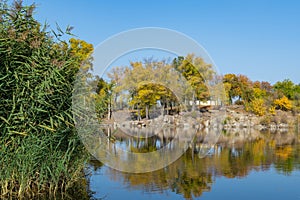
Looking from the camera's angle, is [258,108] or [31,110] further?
[258,108]

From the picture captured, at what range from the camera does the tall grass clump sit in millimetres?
4871

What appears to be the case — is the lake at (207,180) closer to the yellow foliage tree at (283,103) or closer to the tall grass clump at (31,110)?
the tall grass clump at (31,110)

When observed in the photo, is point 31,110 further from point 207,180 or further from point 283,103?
point 283,103

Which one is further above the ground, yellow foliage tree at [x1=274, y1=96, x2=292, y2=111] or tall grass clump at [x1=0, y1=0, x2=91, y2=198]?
yellow foliage tree at [x1=274, y1=96, x2=292, y2=111]

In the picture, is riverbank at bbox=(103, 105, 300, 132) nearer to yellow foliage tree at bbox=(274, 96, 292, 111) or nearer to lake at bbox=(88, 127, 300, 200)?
yellow foliage tree at bbox=(274, 96, 292, 111)

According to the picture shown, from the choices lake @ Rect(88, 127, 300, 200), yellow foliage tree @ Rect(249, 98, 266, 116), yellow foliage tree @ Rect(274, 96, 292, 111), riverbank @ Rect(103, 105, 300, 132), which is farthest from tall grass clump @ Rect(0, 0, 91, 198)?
yellow foliage tree @ Rect(274, 96, 292, 111)

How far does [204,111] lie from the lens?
2541cm

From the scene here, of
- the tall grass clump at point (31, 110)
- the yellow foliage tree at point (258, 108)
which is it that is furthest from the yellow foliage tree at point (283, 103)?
the tall grass clump at point (31, 110)

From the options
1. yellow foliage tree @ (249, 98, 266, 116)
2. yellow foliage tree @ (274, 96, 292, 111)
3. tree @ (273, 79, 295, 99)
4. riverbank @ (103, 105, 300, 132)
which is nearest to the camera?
riverbank @ (103, 105, 300, 132)

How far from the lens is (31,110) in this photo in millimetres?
4883

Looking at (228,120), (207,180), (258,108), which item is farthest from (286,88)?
(207,180)

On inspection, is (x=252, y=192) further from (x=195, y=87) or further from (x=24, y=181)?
(x=195, y=87)

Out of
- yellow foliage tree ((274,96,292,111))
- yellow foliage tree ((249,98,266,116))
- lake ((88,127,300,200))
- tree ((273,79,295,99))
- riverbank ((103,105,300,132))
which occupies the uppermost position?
tree ((273,79,295,99))

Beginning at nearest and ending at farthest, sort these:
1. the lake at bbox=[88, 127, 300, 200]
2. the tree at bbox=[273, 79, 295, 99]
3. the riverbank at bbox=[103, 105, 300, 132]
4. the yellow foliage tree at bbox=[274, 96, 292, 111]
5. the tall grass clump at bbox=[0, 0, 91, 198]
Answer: the tall grass clump at bbox=[0, 0, 91, 198]
the lake at bbox=[88, 127, 300, 200]
the riverbank at bbox=[103, 105, 300, 132]
the yellow foliage tree at bbox=[274, 96, 292, 111]
the tree at bbox=[273, 79, 295, 99]
